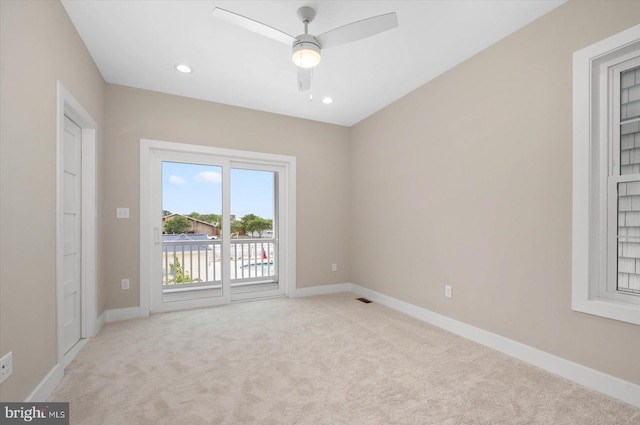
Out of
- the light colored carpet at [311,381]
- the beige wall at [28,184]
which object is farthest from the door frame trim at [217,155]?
the beige wall at [28,184]

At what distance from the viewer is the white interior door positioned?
2510 millimetres

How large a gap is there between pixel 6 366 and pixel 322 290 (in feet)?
11.7

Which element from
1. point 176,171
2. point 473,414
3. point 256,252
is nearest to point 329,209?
point 256,252

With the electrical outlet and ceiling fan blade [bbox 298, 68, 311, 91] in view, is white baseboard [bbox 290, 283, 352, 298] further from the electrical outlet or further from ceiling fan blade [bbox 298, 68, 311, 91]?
the electrical outlet

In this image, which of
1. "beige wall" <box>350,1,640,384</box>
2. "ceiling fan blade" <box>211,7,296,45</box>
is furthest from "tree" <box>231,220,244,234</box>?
"ceiling fan blade" <box>211,7,296,45</box>

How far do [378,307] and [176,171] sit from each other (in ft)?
10.7

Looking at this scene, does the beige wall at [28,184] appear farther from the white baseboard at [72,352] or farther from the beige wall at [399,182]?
the white baseboard at [72,352]

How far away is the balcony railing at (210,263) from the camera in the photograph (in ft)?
13.6

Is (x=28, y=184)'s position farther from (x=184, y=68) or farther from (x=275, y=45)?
(x=275, y=45)

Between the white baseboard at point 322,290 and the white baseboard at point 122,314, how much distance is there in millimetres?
2015

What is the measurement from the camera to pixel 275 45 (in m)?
2.65

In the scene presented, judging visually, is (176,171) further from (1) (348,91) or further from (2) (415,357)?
(2) (415,357)

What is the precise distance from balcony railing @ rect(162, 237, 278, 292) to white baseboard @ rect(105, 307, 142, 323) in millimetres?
525

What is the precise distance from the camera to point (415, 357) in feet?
7.95
